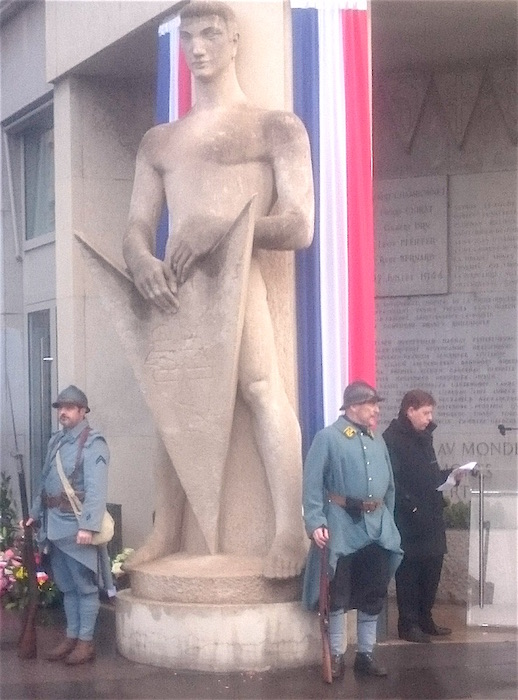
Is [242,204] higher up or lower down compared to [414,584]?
higher up

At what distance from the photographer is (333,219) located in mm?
7492

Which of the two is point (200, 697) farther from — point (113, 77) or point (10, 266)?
point (10, 266)

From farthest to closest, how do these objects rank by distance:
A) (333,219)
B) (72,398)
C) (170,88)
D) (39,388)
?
1. (39,388)
2. (170,88)
3. (333,219)
4. (72,398)

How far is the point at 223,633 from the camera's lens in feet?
22.3

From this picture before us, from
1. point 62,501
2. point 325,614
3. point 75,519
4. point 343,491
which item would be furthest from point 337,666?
point 62,501

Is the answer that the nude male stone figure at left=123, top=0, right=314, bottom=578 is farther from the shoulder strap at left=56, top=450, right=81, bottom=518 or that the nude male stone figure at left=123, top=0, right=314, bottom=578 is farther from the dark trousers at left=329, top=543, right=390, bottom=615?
the shoulder strap at left=56, top=450, right=81, bottom=518

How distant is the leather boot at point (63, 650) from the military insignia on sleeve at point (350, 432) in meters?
2.10

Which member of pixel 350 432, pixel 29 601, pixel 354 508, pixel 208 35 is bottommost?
pixel 29 601

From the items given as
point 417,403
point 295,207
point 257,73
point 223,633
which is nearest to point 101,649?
point 223,633

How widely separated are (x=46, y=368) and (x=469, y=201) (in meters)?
4.59

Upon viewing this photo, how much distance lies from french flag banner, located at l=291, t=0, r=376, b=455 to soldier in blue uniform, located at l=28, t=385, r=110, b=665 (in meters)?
1.31

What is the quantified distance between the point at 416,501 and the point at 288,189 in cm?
216

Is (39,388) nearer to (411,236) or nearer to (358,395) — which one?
(411,236)

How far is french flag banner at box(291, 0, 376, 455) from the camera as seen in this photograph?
24.4 ft
